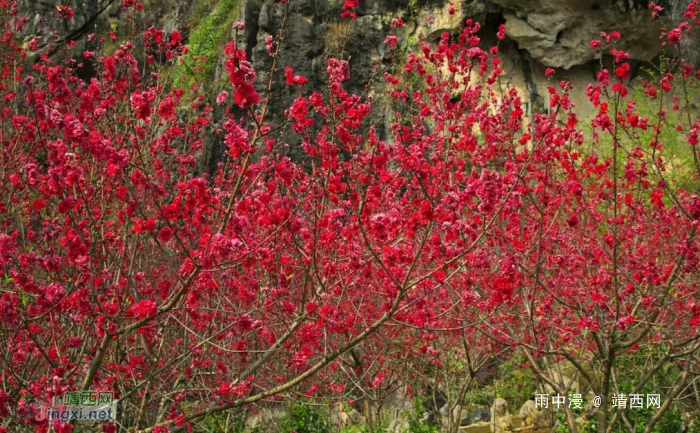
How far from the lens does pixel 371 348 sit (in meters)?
7.12

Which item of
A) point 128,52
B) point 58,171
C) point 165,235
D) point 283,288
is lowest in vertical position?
point 283,288

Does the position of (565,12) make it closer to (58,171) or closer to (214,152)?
(214,152)

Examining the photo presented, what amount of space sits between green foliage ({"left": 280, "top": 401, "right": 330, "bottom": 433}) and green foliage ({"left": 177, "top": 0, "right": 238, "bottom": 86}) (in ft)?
37.6

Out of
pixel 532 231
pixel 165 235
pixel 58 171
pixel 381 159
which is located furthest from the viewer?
pixel 532 231

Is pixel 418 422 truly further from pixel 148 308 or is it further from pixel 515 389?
pixel 148 308

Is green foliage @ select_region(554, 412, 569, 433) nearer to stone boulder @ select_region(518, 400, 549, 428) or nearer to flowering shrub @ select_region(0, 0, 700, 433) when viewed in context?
flowering shrub @ select_region(0, 0, 700, 433)

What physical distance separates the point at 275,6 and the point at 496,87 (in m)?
6.07

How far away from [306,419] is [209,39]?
13.0 meters

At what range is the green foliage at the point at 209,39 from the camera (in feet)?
55.2

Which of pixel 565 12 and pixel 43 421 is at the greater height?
pixel 565 12

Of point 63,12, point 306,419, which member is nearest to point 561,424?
point 306,419

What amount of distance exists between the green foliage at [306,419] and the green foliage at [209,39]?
1146 centimetres

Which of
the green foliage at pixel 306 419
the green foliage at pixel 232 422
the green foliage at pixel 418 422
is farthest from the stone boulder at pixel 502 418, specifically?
the green foliage at pixel 232 422

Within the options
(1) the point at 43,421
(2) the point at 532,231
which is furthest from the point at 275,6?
(1) the point at 43,421
